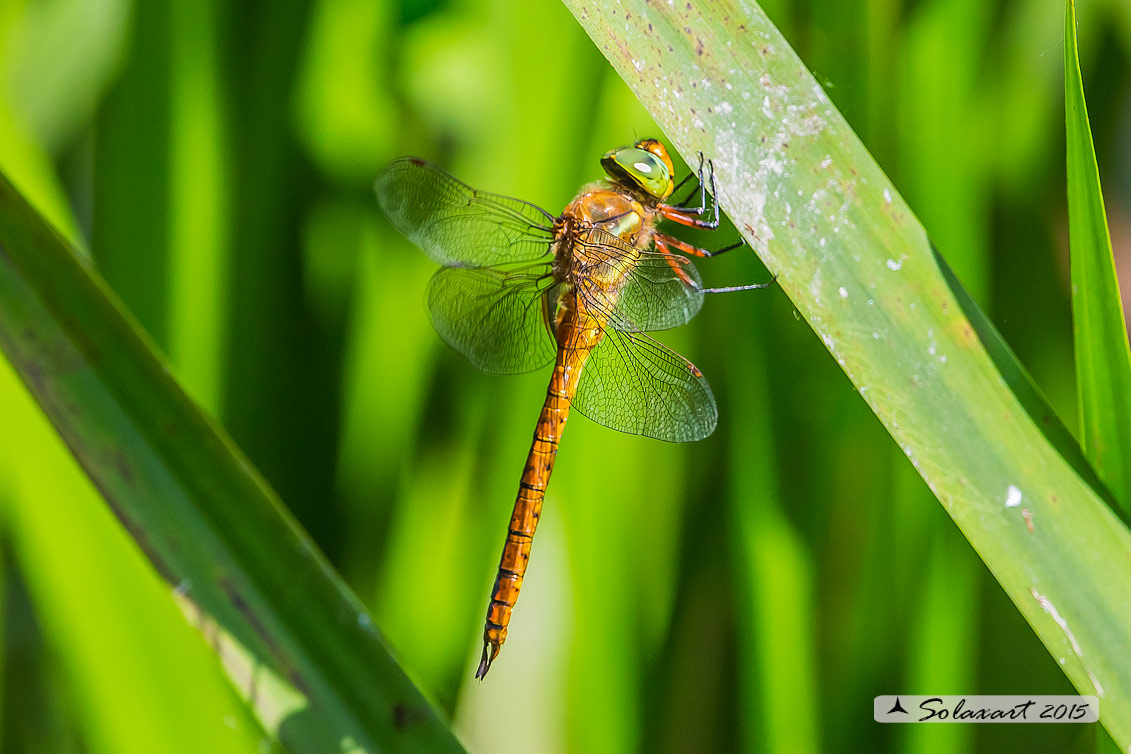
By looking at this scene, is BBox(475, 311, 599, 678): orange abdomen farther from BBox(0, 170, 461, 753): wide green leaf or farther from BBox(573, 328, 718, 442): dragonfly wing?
BBox(0, 170, 461, 753): wide green leaf

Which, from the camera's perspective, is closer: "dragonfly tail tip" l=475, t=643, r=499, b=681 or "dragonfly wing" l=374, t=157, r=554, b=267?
"dragonfly tail tip" l=475, t=643, r=499, b=681

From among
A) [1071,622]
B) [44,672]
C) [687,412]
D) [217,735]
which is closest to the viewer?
[1071,622]

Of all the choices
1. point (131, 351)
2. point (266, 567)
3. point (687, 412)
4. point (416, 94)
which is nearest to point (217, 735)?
point (266, 567)

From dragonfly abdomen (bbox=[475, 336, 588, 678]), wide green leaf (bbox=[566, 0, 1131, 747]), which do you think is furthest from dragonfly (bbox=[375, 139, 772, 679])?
wide green leaf (bbox=[566, 0, 1131, 747])

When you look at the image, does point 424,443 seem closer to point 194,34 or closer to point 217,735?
point 217,735

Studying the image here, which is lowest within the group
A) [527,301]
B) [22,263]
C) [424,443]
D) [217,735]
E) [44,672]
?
[44,672]

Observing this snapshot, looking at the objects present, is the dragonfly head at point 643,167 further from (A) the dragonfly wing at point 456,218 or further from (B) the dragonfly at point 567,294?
(A) the dragonfly wing at point 456,218
